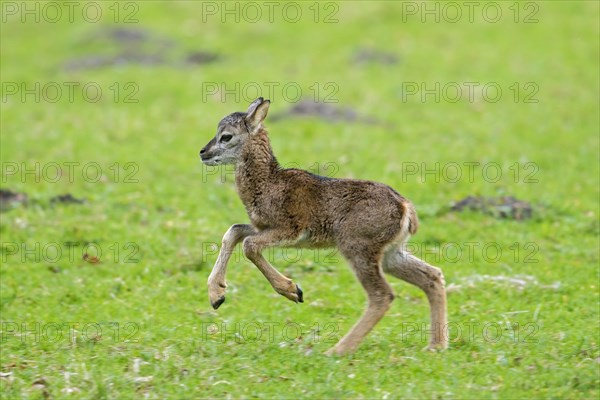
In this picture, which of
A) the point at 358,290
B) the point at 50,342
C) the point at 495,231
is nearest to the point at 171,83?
the point at 495,231

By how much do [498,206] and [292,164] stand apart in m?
3.78

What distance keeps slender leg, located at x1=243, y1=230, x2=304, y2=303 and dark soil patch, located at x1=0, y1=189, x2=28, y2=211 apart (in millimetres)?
6332

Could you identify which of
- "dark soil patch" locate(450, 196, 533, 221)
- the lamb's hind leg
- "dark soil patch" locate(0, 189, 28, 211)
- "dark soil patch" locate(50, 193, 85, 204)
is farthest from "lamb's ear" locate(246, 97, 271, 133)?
"dark soil patch" locate(0, 189, 28, 211)

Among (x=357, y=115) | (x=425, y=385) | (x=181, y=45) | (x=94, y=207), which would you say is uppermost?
(x=181, y=45)

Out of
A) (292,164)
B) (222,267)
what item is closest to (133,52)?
(292,164)

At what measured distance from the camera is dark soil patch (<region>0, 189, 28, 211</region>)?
14.5 m

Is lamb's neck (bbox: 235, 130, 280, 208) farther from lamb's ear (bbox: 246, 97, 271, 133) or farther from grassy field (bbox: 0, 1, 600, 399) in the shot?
grassy field (bbox: 0, 1, 600, 399)

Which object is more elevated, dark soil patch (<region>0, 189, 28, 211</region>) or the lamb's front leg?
dark soil patch (<region>0, 189, 28, 211</region>)

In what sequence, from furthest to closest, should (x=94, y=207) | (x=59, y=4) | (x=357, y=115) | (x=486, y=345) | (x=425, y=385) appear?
1. (x=59, y=4)
2. (x=357, y=115)
3. (x=94, y=207)
4. (x=486, y=345)
5. (x=425, y=385)

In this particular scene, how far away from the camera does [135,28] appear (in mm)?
27438

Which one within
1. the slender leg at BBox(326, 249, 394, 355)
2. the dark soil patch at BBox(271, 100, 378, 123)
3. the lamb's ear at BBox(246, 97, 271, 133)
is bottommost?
the slender leg at BBox(326, 249, 394, 355)

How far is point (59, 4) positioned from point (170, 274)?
67.2ft

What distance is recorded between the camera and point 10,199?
1472 cm

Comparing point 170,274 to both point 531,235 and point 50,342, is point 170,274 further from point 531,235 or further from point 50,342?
point 531,235
